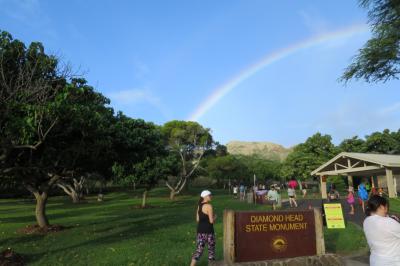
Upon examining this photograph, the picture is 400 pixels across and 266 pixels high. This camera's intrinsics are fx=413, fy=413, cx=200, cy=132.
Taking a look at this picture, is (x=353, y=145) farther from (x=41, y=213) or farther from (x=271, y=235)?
(x=271, y=235)

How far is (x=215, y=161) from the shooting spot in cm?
6569

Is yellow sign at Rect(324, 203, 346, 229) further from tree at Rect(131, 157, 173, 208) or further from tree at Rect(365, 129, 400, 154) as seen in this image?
tree at Rect(365, 129, 400, 154)

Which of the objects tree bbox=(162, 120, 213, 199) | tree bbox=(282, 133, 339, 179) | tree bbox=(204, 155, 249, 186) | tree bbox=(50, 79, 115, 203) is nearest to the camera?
tree bbox=(50, 79, 115, 203)

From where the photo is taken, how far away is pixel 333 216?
44.6 ft

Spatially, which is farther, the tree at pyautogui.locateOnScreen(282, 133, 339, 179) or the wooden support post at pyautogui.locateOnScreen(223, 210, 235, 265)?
the tree at pyautogui.locateOnScreen(282, 133, 339, 179)

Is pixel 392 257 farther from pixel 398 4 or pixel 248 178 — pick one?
pixel 248 178

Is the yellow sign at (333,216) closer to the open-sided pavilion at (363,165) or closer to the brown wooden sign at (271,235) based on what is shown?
the brown wooden sign at (271,235)

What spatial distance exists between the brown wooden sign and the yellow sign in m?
3.75

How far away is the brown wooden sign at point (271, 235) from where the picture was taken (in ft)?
29.3

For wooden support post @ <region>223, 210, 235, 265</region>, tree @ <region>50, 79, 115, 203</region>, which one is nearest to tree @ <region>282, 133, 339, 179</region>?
tree @ <region>50, 79, 115, 203</region>

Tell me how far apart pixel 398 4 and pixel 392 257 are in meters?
15.5

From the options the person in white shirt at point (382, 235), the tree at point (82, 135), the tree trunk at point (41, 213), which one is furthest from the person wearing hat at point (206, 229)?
the tree trunk at point (41, 213)

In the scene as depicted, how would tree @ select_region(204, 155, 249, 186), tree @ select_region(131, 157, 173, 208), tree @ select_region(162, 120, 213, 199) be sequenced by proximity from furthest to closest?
1. tree @ select_region(204, 155, 249, 186)
2. tree @ select_region(162, 120, 213, 199)
3. tree @ select_region(131, 157, 173, 208)

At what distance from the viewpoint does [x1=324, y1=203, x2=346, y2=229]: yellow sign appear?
13.5 m
